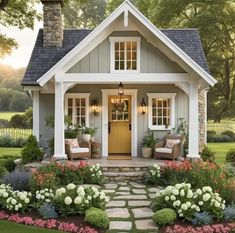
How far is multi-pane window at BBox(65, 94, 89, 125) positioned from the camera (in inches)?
653

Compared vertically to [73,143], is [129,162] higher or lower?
lower

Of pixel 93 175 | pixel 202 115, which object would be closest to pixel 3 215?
pixel 93 175

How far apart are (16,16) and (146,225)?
22.2m

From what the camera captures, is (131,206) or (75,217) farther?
(131,206)

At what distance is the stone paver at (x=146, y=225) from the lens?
8.38m

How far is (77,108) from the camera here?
656 inches

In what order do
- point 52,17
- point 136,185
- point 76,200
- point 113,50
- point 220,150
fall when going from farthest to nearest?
point 220,150, point 52,17, point 113,50, point 136,185, point 76,200

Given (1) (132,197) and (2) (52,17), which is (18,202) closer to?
(1) (132,197)

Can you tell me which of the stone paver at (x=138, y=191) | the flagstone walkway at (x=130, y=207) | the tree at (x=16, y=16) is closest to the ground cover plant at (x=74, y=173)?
the flagstone walkway at (x=130, y=207)

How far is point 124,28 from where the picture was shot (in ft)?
49.5

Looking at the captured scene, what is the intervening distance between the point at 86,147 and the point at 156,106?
3.33m

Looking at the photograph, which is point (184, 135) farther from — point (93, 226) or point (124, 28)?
point (93, 226)

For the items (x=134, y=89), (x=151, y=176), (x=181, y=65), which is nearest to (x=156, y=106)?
(x=134, y=89)

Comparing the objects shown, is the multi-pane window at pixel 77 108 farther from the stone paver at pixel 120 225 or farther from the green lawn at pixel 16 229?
the green lawn at pixel 16 229
